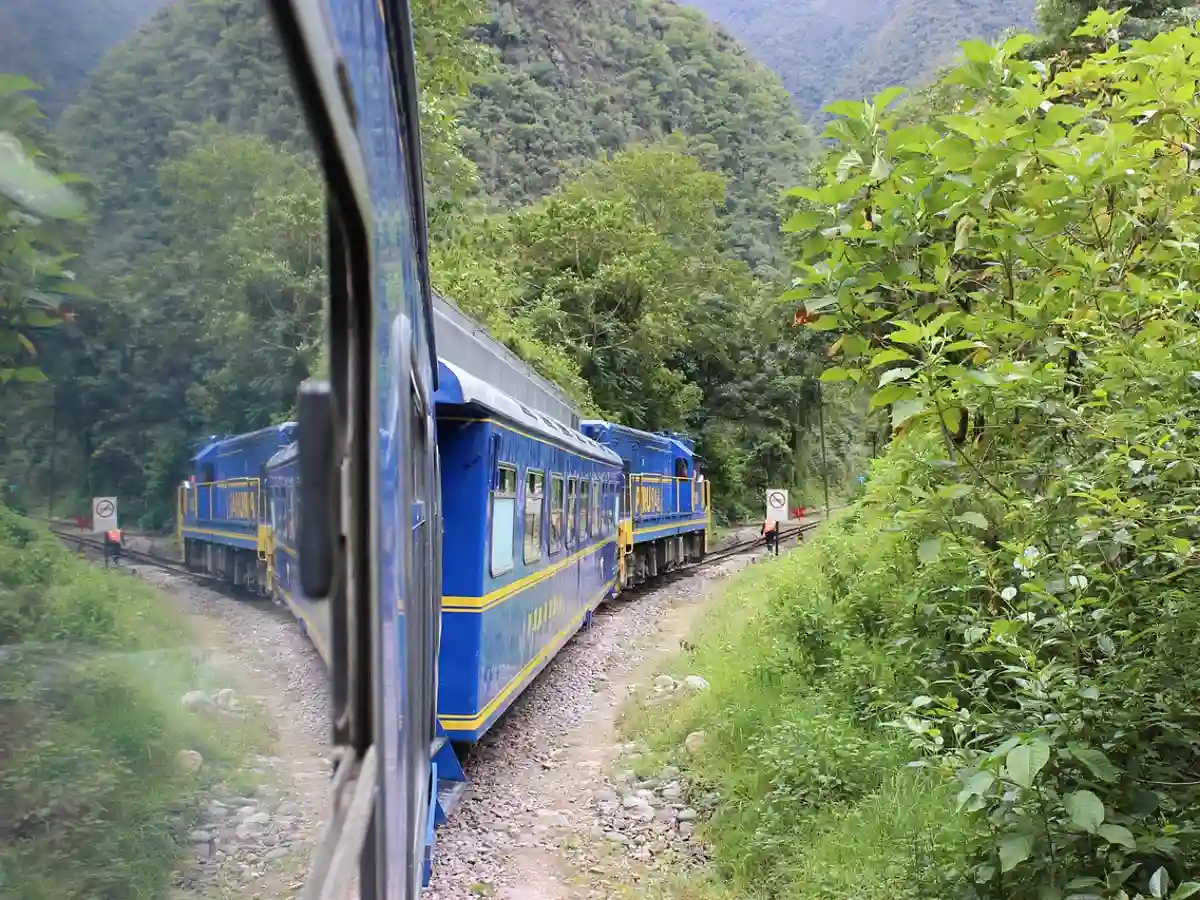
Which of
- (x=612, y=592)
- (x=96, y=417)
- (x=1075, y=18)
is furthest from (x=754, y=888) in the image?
(x=1075, y=18)

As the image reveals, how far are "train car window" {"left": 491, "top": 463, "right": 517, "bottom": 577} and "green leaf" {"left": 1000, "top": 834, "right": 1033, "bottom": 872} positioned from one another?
3834 millimetres

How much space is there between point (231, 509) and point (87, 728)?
0.33 m

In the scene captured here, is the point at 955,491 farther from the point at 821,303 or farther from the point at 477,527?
the point at 477,527

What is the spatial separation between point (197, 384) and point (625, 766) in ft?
22.8

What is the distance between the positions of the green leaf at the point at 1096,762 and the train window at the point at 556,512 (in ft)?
18.7

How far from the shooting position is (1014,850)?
314cm

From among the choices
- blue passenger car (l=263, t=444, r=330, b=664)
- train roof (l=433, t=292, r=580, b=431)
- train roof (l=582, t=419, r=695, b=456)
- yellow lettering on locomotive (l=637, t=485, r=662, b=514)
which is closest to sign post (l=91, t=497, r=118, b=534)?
blue passenger car (l=263, t=444, r=330, b=664)

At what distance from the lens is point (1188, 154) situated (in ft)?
12.0

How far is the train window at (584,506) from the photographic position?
10492 millimetres

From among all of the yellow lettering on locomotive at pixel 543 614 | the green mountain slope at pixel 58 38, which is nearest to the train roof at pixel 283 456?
the green mountain slope at pixel 58 38

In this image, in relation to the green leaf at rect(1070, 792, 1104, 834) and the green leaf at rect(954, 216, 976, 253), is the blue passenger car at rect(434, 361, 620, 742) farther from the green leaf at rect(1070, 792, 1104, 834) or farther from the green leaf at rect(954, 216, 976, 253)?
the green leaf at rect(1070, 792, 1104, 834)

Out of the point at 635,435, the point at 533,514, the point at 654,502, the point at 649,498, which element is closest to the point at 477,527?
the point at 533,514

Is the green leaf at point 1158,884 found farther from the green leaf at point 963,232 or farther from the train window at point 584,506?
Result: the train window at point 584,506

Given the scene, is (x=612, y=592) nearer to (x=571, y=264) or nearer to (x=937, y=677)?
(x=937, y=677)
